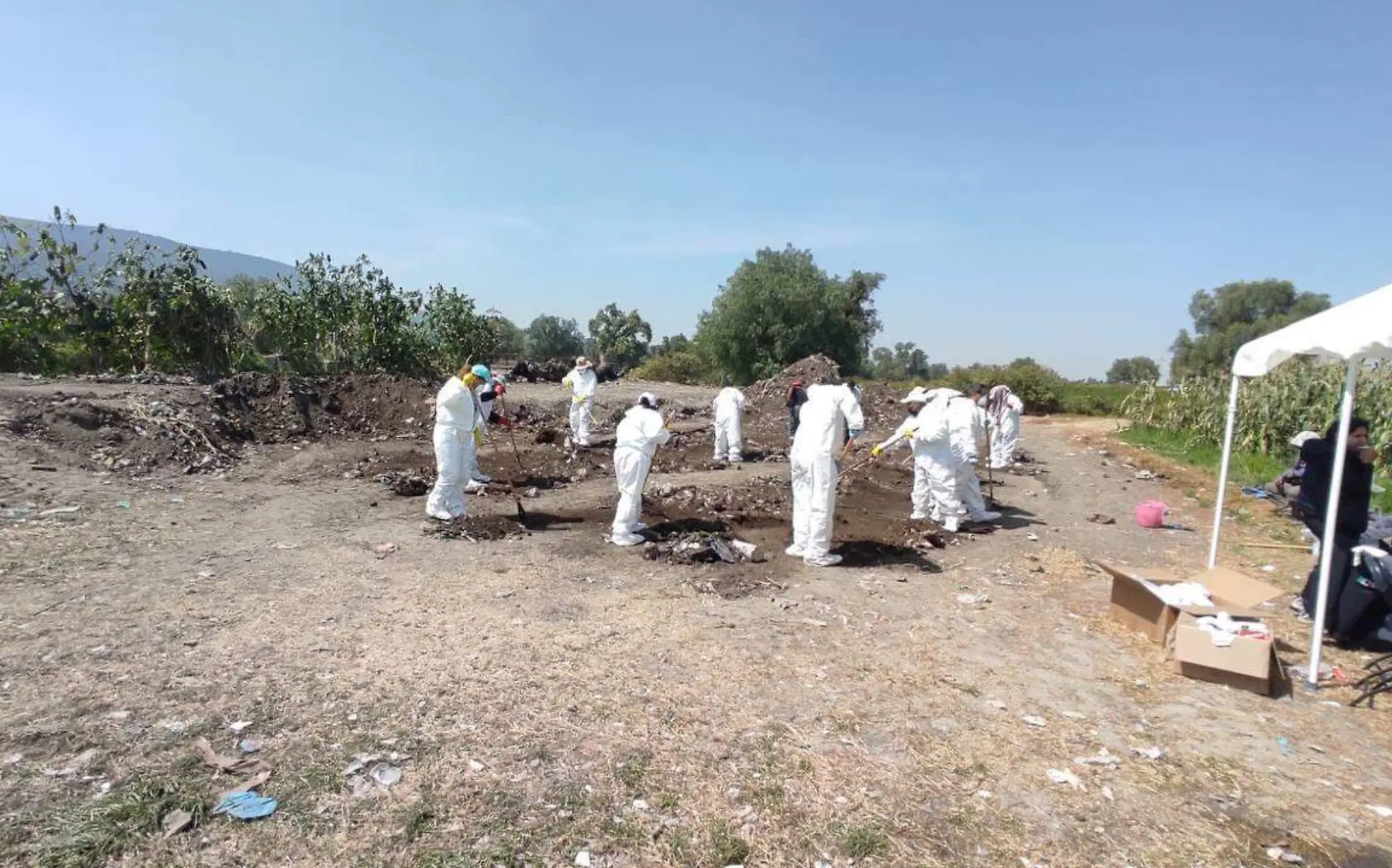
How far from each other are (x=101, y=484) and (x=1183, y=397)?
79.8ft

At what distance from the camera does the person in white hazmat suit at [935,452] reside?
9.12 meters

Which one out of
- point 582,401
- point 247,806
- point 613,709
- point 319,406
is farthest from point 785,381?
point 247,806

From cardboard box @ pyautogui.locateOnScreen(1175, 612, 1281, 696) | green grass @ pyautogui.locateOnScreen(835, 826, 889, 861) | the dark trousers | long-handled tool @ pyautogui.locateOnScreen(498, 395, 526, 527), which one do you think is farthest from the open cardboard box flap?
long-handled tool @ pyautogui.locateOnScreen(498, 395, 526, 527)

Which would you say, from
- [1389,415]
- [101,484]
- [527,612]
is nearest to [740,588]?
[527,612]

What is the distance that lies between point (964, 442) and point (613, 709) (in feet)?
21.0

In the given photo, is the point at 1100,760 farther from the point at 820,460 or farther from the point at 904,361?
the point at 904,361

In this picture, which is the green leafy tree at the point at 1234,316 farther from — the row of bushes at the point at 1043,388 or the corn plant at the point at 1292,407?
the corn plant at the point at 1292,407

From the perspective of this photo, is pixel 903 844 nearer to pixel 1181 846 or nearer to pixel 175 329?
pixel 1181 846

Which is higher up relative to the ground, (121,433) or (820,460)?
(820,460)

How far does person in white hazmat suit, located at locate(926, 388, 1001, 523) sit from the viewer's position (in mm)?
9359

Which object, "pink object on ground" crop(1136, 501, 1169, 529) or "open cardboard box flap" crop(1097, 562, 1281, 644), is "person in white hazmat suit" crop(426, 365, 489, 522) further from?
"pink object on ground" crop(1136, 501, 1169, 529)

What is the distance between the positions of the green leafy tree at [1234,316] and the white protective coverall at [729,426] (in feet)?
132

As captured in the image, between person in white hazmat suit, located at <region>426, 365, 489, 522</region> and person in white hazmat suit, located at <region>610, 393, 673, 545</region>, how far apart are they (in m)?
2.13

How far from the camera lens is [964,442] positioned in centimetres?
938
